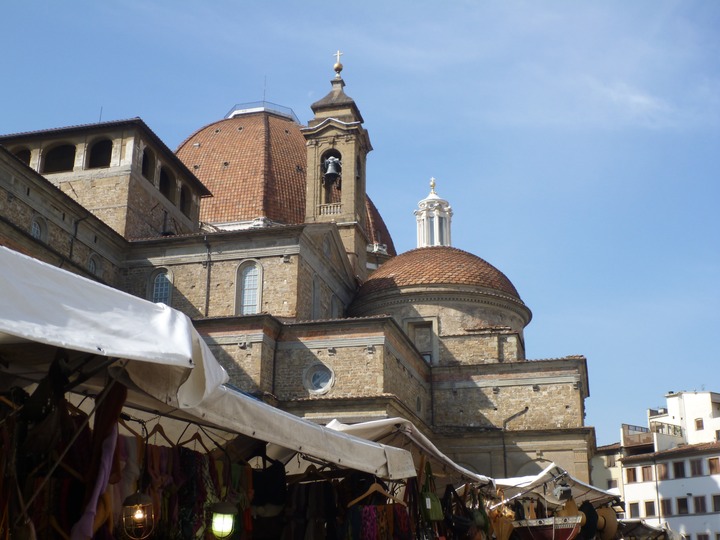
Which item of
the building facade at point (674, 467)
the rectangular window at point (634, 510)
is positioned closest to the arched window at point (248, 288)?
the building facade at point (674, 467)

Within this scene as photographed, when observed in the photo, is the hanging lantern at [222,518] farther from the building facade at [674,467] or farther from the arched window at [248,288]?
the building facade at [674,467]

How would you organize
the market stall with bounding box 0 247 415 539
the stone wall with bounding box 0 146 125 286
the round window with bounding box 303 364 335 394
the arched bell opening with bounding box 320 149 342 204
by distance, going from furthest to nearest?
the arched bell opening with bounding box 320 149 342 204 → the round window with bounding box 303 364 335 394 → the stone wall with bounding box 0 146 125 286 → the market stall with bounding box 0 247 415 539

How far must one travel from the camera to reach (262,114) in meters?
49.7

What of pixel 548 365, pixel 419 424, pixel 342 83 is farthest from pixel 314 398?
pixel 342 83

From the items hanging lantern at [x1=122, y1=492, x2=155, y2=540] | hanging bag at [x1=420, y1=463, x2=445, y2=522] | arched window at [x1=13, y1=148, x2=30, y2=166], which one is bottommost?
hanging lantern at [x1=122, y1=492, x2=155, y2=540]

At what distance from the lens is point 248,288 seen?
27.7 m

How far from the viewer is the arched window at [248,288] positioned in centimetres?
2747

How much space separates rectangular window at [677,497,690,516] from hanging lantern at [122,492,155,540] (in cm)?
4539

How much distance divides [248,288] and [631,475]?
99.8ft

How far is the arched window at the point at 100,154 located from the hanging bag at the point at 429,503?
78.4 feet

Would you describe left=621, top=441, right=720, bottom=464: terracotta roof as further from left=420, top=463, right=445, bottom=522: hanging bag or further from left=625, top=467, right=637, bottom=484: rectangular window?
left=420, top=463, right=445, bottom=522: hanging bag

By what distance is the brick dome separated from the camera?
42.1 metres

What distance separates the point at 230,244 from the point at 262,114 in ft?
75.4

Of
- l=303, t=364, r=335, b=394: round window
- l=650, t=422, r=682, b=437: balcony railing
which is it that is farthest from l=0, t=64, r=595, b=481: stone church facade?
l=650, t=422, r=682, b=437: balcony railing
